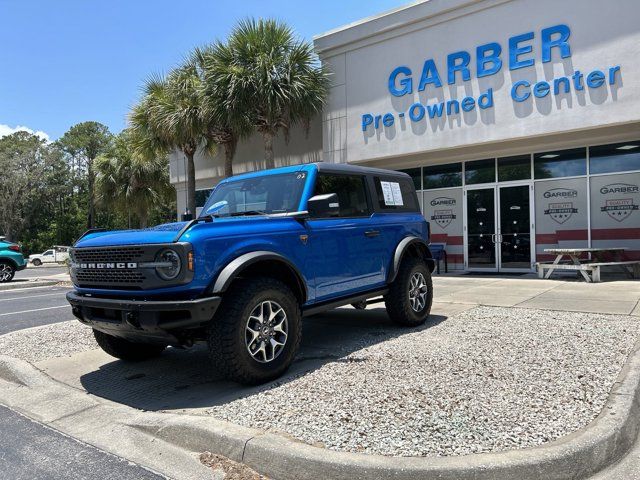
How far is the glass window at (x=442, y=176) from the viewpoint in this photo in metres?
14.5

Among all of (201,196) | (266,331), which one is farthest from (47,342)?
(201,196)

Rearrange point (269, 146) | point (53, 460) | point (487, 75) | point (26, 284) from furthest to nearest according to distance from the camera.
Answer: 1. point (26, 284)
2. point (269, 146)
3. point (487, 75)
4. point (53, 460)

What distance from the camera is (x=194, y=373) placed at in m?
5.02

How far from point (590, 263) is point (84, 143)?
5256 centimetres

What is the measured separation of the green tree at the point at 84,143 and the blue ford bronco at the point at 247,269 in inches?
2074

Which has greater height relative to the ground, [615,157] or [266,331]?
[615,157]

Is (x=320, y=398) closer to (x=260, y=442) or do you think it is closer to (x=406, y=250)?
(x=260, y=442)

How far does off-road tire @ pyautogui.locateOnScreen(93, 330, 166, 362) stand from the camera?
17.2 feet

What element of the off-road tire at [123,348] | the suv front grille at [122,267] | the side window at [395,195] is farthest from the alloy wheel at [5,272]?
the side window at [395,195]

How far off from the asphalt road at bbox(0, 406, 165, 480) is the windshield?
8.41 feet

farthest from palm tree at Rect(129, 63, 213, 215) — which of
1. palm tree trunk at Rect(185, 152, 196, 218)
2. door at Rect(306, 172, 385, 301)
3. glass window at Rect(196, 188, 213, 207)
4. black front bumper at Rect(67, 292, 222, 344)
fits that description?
black front bumper at Rect(67, 292, 222, 344)

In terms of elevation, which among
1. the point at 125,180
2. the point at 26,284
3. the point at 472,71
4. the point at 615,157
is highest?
the point at 472,71

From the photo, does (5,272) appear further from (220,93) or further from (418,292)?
(418,292)

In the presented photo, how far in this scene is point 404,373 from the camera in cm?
441
